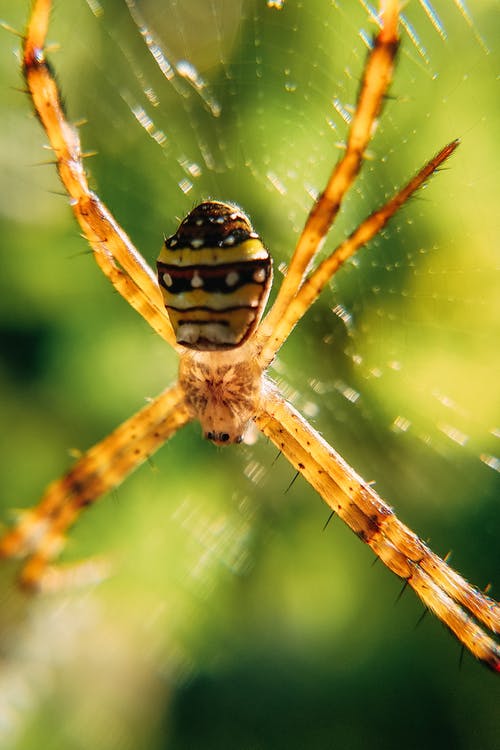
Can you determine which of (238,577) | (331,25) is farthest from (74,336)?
(331,25)

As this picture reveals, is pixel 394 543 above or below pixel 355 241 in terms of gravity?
below

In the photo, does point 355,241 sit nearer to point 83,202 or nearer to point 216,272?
point 216,272

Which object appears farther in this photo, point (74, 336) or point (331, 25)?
point (74, 336)

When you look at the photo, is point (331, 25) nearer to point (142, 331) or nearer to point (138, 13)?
point (138, 13)

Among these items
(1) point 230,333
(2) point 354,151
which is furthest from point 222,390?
(2) point 354,151

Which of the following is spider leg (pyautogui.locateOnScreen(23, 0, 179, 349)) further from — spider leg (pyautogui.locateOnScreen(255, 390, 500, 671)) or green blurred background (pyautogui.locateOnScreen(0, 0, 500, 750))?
green blurred background (pyautogui.locateOnScreen(0, 0, 500, 750))

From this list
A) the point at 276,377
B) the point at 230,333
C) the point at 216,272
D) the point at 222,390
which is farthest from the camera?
the point at 276,377

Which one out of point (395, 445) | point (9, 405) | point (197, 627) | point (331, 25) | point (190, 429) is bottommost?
point (197, 627)
